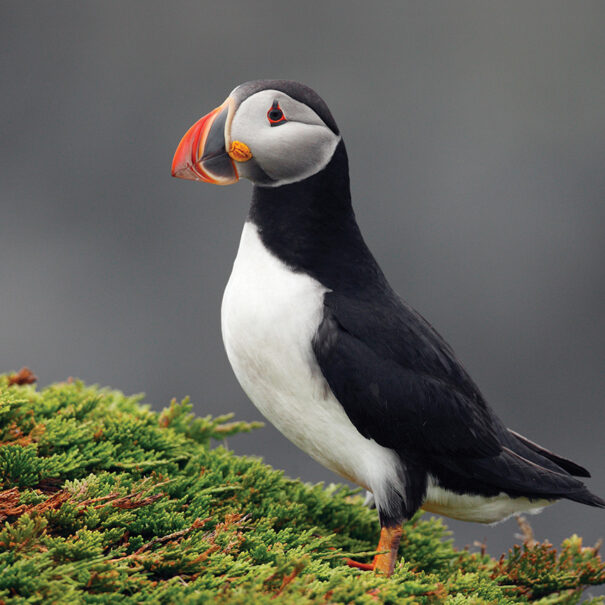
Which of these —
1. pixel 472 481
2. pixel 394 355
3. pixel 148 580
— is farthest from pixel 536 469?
pixel 148 580

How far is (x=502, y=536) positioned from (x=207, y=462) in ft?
11.3

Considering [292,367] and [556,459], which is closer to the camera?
[292,367]

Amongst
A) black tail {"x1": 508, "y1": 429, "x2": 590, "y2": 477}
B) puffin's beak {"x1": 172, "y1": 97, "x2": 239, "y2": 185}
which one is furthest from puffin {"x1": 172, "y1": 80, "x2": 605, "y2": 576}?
black tail {"x1": 508, "y1": 429, "x2": 590, "y2": 477}

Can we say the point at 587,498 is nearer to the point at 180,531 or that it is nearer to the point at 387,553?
the point at 387,553

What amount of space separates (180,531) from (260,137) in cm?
115

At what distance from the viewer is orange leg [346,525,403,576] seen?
236 centimetres

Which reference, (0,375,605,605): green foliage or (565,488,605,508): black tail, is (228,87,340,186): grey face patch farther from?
(565,488,605,508): black tail

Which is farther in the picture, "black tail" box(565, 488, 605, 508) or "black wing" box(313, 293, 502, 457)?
"black tail" box(565, 488, 605, 508)

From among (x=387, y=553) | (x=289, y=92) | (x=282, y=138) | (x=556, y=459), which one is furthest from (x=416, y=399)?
(x=289, y=92)

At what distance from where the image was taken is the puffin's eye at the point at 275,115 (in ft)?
8.11

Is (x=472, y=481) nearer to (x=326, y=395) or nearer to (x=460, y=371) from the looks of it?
(x=460, y=371)

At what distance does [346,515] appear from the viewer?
276 cm

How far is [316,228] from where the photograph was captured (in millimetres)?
2586

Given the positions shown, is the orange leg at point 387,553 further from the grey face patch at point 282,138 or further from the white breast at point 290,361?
the grey face patch at point 282,138
